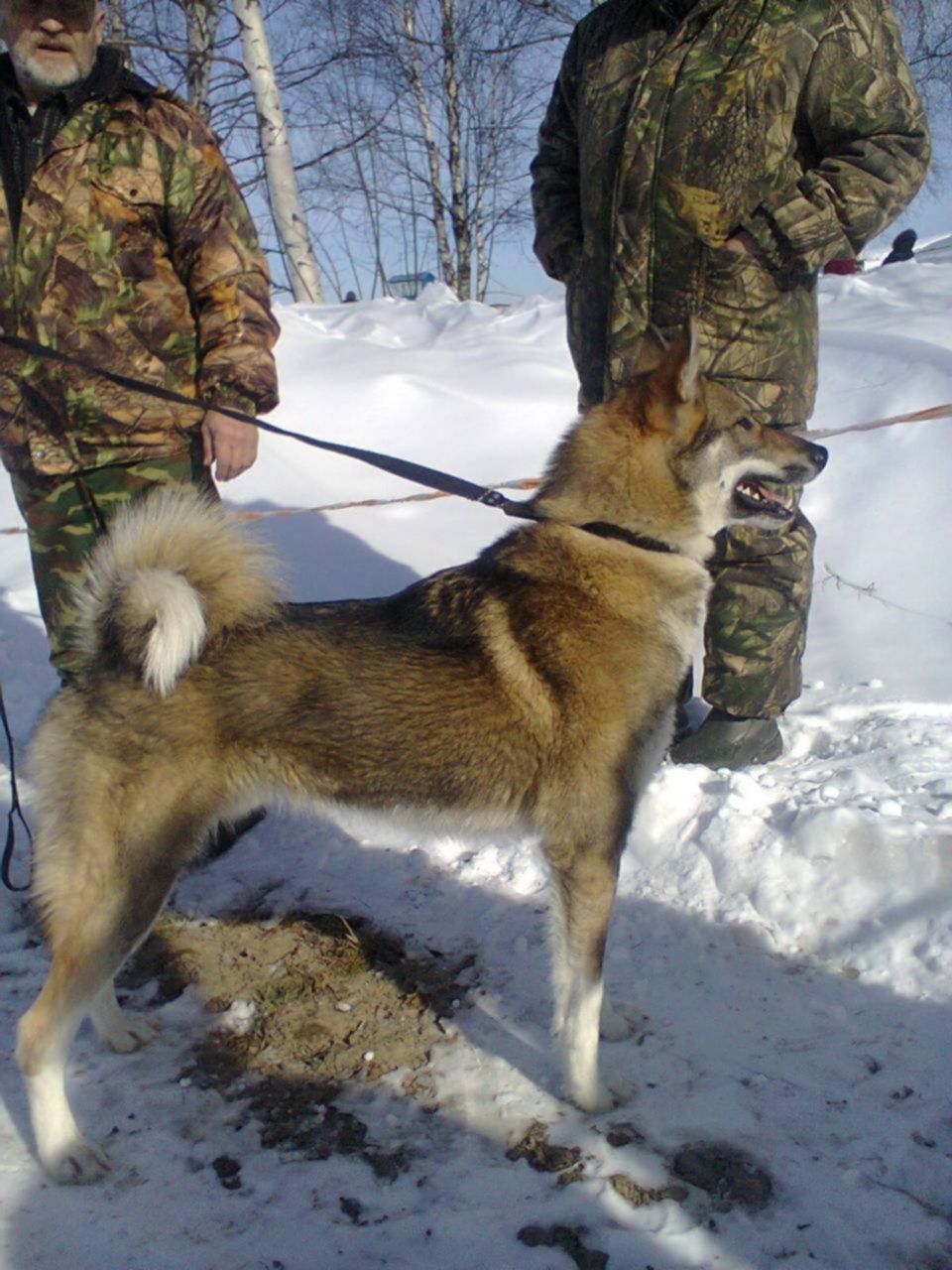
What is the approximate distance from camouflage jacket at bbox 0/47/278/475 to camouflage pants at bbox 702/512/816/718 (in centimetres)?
164

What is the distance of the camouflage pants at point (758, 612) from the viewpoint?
3.10m

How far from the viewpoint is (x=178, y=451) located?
2.70 metres

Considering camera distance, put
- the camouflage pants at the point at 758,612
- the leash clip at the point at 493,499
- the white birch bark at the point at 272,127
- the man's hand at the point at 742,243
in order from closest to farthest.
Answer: the leash clip at the point at 493,499
the man's hand at the point at 742,243
the camouflage pants at the point at 758,612
the white birch bark at the point at 272,127

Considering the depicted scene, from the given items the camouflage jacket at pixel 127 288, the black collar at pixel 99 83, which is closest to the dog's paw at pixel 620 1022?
the camouflage jacket at pixel 127 288

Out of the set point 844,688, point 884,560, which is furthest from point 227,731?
point 884,560

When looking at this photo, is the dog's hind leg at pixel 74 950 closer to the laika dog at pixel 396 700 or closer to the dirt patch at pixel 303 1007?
the laika dog at pixel 396 700

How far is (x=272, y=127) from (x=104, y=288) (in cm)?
684

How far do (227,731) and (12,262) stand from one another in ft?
5.19

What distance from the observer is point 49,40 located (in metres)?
2.37

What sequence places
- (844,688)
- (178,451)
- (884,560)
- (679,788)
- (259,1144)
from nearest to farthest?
(259,1144) < (178,451) < (679,788) < (844,688) < (884,560)

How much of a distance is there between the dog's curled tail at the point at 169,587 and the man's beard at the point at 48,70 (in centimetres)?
126

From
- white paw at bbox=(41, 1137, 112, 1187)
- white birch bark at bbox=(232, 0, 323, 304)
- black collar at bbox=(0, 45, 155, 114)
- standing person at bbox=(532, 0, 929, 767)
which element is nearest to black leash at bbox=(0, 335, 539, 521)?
black collar at bbox=(0, 45, 155, 114)

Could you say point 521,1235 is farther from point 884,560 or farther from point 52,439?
point 884,560

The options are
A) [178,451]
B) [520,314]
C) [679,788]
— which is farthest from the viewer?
[520,314]
